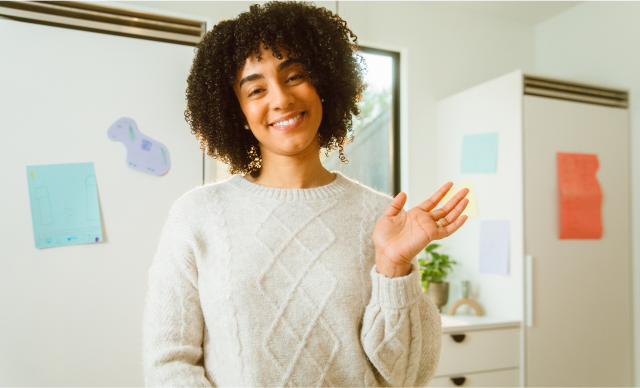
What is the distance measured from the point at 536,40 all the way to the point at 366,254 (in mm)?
2675

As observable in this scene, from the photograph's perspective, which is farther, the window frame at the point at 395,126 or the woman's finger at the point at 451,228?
the window frame at the point at 395,126

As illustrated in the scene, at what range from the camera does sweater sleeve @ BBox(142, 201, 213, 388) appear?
2.77 feet

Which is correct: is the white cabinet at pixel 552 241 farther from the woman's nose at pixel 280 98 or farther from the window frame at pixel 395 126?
the woman's nose at pixel 280 98

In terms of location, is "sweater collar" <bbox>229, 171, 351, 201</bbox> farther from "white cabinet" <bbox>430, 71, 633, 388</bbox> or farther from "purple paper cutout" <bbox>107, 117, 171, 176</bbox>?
"white cabinet" <bbox>430, 71, 633, 388</bbox>

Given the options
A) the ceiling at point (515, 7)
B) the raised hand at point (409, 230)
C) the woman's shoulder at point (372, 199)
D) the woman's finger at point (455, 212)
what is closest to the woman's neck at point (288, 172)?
the woman's shoulder at point (372, 199)

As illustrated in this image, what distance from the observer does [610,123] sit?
7.25ft

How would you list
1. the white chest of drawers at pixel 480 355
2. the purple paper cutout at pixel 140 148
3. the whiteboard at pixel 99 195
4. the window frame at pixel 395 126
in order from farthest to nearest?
the window frame at pixel 395 126 < the white chest of drawers at pixel 480 355 < the purple paper cutout at pixel 140 148 < the whiteboard at pixel 99 195

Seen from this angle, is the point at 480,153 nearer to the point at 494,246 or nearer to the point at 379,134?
the point at 494,246

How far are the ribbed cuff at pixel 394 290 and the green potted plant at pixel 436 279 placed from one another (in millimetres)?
1474

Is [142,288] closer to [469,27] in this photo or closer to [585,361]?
[585,361]

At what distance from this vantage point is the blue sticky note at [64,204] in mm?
1286

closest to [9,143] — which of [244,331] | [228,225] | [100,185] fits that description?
[100,185]

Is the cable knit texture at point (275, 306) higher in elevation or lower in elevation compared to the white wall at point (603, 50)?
lower

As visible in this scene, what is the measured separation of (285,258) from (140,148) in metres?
0.77
